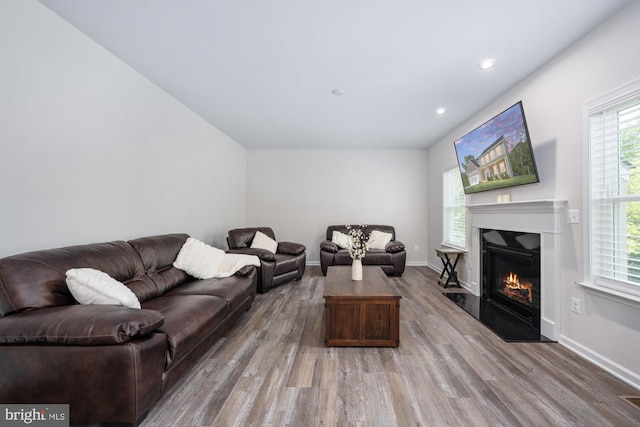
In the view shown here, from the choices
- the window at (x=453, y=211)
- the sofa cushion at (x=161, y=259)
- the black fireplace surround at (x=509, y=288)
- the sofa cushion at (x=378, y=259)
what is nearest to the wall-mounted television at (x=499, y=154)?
the black fireplace surround at (x=509, y=288)

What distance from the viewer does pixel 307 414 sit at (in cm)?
158

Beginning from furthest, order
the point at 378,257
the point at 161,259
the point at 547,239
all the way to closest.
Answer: the point at 378,257 < the point at 161,259 < the point at 547,239

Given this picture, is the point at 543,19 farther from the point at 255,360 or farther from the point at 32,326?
the point at 32,326

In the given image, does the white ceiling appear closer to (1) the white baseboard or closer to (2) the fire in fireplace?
(2) the fire in fireplace

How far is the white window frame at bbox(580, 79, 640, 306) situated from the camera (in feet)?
6.15

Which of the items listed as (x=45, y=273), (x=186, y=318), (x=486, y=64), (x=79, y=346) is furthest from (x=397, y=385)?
(x=486, y=64)

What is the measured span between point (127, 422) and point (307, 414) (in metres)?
0.99

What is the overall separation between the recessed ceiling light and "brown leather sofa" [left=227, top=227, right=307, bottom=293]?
3.60 meters

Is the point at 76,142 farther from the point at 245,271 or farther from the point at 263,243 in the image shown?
the point at 263,243

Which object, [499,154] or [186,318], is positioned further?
[499,154]

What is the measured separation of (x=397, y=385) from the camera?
1.85 m

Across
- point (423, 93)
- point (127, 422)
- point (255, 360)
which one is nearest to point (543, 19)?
point (423, 93)

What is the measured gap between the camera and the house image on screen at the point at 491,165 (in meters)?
2.98

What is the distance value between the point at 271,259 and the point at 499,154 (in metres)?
3.44
